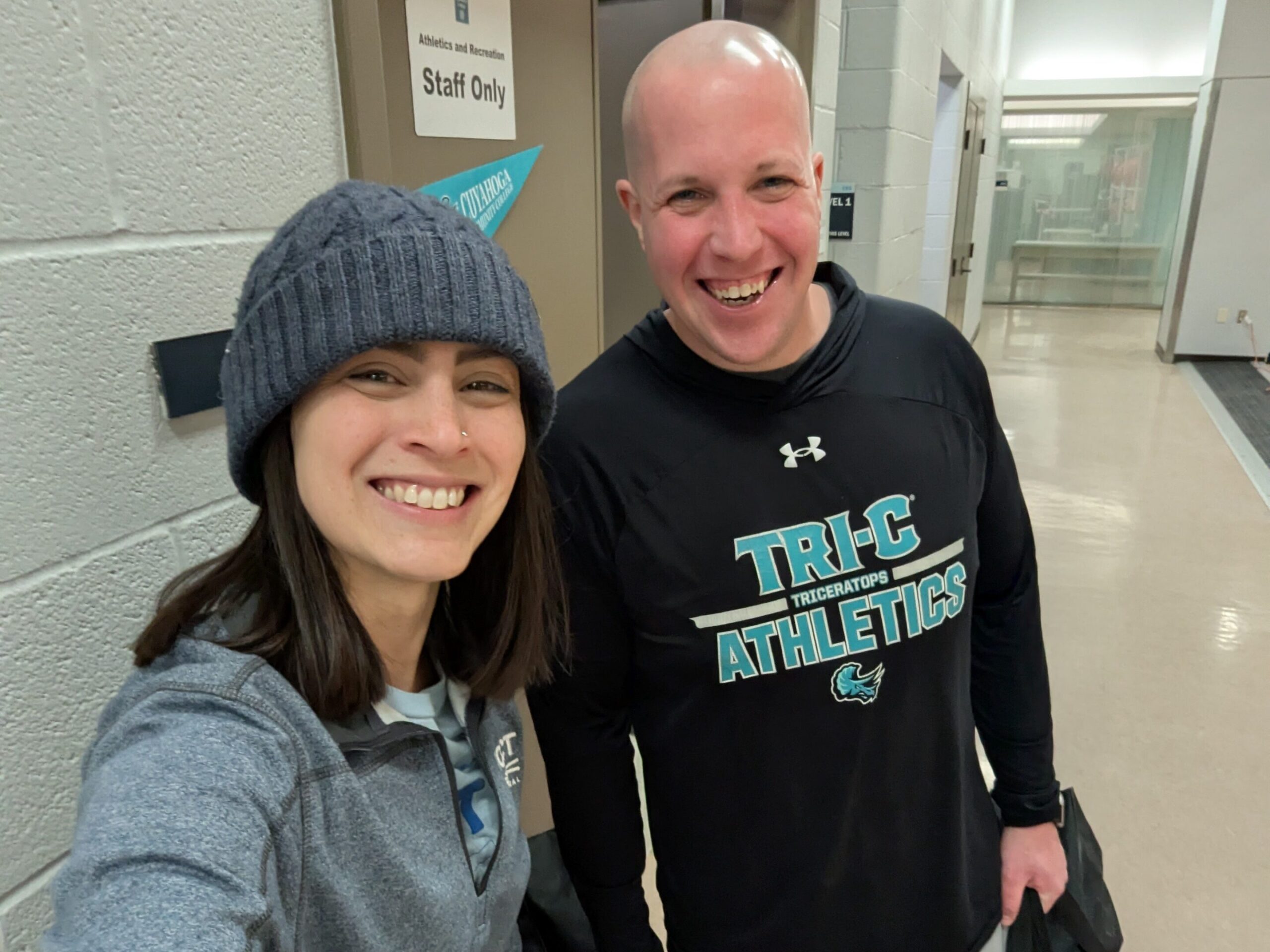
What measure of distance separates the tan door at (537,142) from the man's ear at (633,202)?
1.10ft

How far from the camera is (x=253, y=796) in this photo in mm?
629

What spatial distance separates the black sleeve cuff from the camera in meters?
1.27

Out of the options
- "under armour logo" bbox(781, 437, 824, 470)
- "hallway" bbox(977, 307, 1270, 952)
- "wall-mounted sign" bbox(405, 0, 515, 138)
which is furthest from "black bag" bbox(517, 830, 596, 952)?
"hallway" bbox(977, 307, 1270, 952)

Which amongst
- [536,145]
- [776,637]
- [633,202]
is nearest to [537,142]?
[536,145]

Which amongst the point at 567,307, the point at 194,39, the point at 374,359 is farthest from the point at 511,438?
the point at 567,307

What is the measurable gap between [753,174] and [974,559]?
592 millimetres

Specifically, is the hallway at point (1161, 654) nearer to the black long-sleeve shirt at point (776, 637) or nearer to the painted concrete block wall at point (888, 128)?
the black long-sleeve shirt at point (776, 637)

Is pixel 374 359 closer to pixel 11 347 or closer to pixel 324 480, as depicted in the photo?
pixel 324 480

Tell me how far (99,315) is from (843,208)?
2964 millimetres

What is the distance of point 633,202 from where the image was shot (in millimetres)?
1095

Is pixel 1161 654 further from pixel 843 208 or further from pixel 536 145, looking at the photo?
pixel 536 145

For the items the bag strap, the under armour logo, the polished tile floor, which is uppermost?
the under armour logo

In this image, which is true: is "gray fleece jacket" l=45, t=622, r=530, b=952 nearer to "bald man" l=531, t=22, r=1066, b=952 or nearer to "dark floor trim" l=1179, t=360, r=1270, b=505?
"bald man" l=531, t=22, r=1066, b=952

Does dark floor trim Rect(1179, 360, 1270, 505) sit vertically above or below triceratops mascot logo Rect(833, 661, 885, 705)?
below
